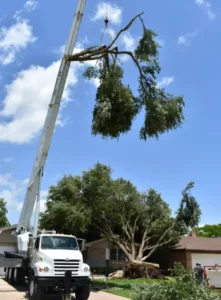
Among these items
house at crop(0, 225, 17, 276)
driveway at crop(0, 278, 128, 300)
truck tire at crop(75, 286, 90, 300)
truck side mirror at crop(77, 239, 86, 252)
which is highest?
house at crop(0, 225, 17, 276)

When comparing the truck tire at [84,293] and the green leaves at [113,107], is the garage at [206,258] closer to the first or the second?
the green leaves at [113,107]

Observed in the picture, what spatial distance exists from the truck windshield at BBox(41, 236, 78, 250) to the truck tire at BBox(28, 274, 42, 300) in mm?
1224

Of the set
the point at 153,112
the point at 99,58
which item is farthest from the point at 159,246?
the point at 99,58

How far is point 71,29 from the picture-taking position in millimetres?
16609

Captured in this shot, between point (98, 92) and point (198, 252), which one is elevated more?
point (98, 92)

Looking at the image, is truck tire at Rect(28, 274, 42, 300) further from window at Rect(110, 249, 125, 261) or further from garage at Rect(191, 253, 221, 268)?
garage at Rect(191, 253, 221, 268)

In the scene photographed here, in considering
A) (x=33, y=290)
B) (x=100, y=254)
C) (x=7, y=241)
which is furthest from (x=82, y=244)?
(x=100, y=254)

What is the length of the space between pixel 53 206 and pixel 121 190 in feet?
19.6

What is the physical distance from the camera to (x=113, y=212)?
31234 mm

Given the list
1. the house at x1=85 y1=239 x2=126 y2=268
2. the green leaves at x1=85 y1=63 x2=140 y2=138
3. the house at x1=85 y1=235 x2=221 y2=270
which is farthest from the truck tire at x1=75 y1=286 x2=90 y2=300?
the house at x1=85 y1=239 x2=126 y2=268

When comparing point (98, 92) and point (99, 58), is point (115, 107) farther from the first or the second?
point (99, 58)

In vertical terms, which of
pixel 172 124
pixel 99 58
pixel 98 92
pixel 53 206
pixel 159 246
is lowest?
pixel 159 246

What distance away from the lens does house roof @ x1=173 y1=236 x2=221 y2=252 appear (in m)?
33.2

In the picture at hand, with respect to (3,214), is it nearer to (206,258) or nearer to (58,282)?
(206,258)
